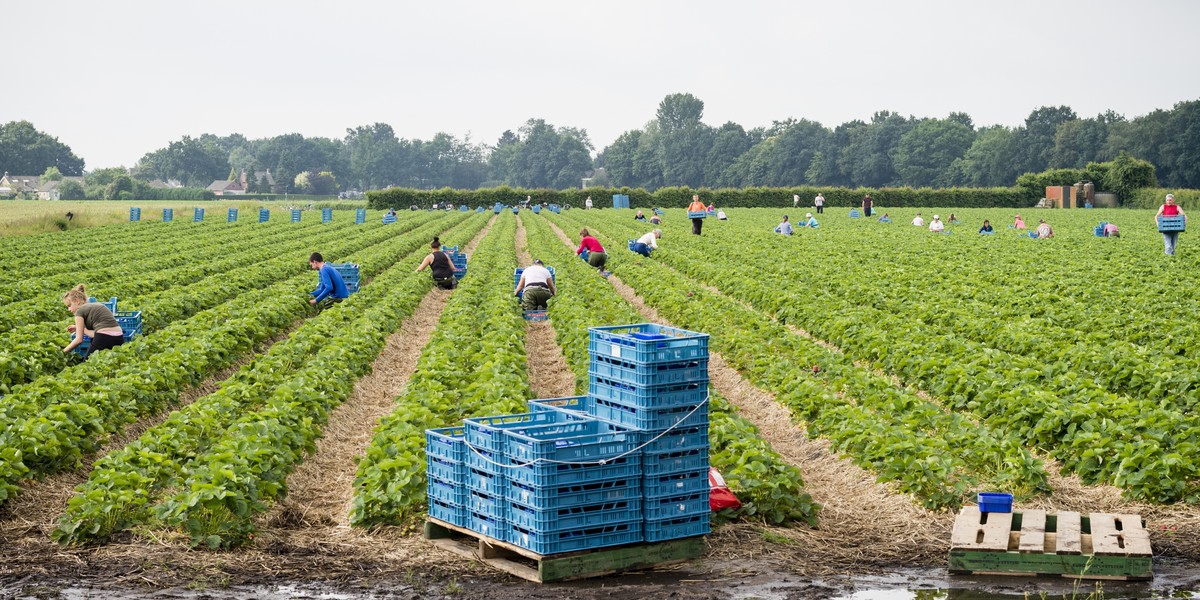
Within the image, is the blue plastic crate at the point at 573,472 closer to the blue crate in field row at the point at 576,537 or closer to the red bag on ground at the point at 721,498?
the blue crate in field row at the point at 576,537

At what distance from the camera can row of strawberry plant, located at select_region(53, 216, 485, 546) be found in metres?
9.05

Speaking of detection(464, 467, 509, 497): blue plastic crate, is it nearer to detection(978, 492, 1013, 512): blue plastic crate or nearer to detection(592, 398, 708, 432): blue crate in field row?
detection(592, 398, 708, 432): blue crate in field row

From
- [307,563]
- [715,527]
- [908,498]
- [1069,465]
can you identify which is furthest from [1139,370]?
[307,563]

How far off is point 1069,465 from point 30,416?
34.0ft

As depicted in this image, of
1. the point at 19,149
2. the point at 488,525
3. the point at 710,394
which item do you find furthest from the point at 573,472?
the point at 19,149

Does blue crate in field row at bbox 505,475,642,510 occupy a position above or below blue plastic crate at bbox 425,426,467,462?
below

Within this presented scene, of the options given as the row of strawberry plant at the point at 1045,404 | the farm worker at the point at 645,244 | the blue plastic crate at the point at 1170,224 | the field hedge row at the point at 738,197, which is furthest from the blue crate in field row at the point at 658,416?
the field hedge row at the point at 738,197

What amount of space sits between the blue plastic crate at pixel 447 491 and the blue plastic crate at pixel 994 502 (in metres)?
4.03

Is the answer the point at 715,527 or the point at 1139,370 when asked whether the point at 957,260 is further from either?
the point at 715,527

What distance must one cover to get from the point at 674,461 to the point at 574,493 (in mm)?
868

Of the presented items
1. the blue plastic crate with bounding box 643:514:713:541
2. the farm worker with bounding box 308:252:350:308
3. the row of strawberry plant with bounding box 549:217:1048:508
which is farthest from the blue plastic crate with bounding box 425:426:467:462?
the farm worker with bounding box 308:252:350:308

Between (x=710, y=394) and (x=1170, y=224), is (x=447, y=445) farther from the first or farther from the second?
(x=1170, y=224)

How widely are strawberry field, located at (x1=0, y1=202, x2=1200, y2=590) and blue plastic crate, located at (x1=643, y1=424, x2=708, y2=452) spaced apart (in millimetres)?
1239

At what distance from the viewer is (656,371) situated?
8.56 metres
